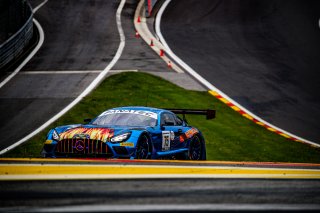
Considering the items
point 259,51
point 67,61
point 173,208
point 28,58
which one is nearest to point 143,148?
point 173,208

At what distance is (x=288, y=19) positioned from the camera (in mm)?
36844

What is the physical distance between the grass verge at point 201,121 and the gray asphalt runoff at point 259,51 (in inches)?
61.3

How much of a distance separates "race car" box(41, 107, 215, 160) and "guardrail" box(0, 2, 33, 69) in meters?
15.0

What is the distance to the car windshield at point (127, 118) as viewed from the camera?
12906 millimetres

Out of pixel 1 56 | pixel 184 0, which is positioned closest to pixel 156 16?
pixel 184 0

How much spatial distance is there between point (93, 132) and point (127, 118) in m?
1.45

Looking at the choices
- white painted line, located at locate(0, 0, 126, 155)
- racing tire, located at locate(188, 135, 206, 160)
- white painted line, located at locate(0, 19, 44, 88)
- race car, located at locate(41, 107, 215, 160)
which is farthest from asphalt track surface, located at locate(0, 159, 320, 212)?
white painted line, located at locate(0, 19, 44, 88)

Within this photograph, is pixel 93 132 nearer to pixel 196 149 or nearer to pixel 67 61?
pixel 196 149

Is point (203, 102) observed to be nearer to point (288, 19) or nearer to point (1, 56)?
point (1, 56)

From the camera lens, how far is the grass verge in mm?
17094

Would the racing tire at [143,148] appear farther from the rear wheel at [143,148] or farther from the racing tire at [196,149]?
the racing tire at [196,149]

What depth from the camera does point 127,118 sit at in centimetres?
1305

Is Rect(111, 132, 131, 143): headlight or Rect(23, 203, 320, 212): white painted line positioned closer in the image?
Rect(23, 203, 320, 212): white painted line

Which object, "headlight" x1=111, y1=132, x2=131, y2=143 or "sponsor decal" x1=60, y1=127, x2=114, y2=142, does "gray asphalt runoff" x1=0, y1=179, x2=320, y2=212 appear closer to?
"headlight" x1=111, y1=132, x2=131, y2=143
